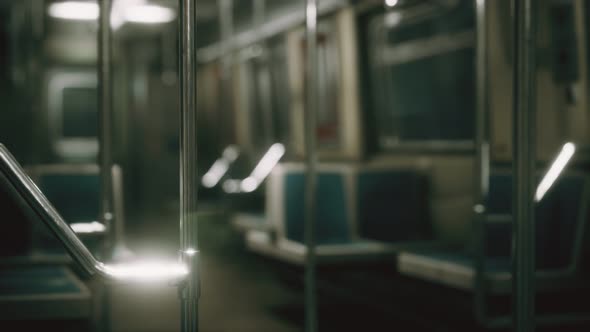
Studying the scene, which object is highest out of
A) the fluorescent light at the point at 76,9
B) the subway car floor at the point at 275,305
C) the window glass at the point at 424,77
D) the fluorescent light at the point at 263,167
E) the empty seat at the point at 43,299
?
the fluorescent light at the point at 76,9

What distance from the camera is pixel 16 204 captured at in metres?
3.27

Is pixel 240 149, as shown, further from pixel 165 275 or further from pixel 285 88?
pixel 165 275

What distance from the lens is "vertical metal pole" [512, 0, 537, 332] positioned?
5.49 ft

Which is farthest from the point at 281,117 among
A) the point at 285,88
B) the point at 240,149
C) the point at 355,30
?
the point at 355,30

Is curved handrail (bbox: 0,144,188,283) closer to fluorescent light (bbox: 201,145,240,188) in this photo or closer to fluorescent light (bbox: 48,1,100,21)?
fluorescent light (bbox: 201,145,240,188)

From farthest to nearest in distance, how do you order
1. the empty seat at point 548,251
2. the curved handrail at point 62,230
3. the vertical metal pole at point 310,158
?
the empty seat at point 548,251 < the vertical metal pole at point 310,158 < the curved handrail at point 62,230

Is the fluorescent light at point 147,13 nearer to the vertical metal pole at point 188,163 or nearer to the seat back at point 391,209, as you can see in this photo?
the seat back at point 391,209

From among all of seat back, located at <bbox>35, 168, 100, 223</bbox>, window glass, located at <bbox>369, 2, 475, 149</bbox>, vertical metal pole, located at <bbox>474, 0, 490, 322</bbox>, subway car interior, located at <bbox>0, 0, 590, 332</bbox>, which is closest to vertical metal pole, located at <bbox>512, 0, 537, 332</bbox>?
subway car interior, located at <bbox>0, 0, 590, 332</bbox>

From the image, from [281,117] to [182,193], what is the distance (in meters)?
5.96

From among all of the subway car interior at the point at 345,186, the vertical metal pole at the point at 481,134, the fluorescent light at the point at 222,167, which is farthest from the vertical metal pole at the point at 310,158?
the fluorescent light at the point at 222,167

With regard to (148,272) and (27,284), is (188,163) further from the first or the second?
(27,284)

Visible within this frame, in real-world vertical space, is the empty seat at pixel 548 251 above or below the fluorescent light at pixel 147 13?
below

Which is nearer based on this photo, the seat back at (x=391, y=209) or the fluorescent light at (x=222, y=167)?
the seat back at (x=391, y=209)

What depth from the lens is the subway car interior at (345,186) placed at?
1.68m
